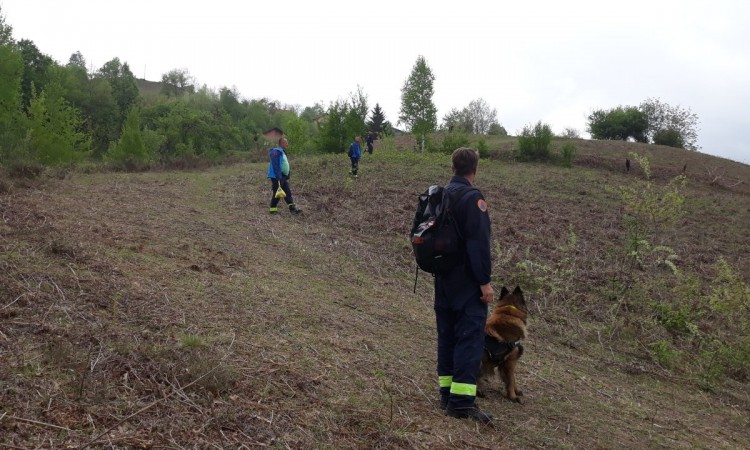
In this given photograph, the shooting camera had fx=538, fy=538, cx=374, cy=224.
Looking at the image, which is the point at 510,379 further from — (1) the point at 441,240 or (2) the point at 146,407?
(2) the point at 146,407

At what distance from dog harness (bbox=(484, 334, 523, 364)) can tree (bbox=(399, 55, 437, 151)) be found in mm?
33391

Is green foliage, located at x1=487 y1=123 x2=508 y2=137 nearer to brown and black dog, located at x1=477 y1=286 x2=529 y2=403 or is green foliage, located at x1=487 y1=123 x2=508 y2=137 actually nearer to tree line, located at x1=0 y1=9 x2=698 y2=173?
tree line, located at x1=0 y1=9 x2=698 y2=173

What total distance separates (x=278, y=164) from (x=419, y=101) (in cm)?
2683

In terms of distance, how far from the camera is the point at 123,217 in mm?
9461

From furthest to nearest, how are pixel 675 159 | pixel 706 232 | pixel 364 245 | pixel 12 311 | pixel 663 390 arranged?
pixel 675 159 < pixel 706 232 < pixel 364 245 < pixel 663 390 < pixel 12 311

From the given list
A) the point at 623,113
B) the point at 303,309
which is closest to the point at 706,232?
the point at 303,309

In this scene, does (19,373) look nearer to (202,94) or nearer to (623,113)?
(623,113)

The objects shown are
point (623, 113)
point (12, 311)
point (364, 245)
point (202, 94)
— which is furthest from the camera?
point (202, 94)

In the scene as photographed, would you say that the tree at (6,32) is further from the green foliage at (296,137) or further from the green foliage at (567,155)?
the green foliage at (567,155)

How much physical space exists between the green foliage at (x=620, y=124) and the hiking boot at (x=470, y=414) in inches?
2335

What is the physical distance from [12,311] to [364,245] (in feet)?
25.2

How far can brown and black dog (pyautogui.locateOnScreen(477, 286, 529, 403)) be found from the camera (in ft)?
15.1

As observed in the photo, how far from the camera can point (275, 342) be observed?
15.2 feet

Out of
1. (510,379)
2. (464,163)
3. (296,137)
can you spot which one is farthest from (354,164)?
Result: (464,163)
